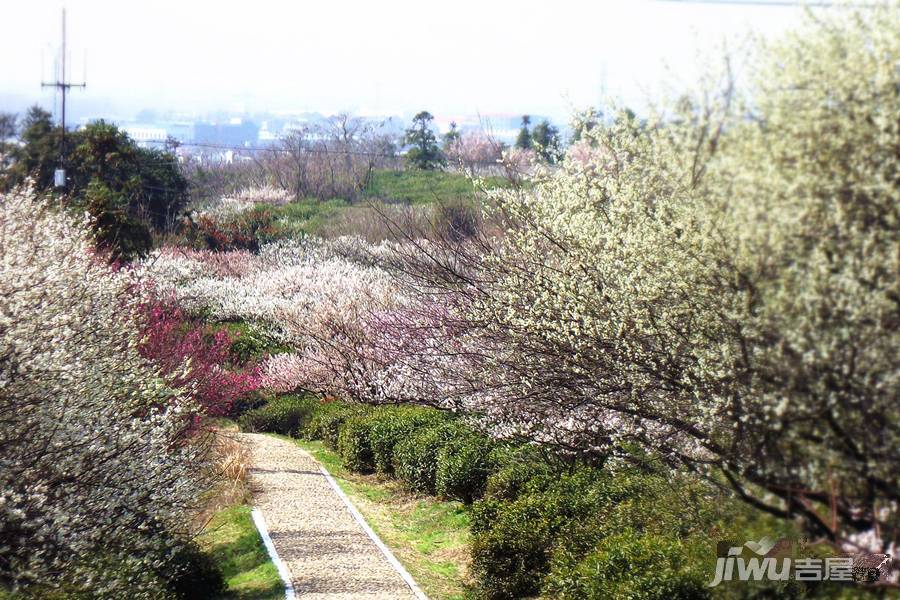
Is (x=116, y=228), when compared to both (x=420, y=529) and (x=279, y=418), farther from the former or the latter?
(x=420, y=529)

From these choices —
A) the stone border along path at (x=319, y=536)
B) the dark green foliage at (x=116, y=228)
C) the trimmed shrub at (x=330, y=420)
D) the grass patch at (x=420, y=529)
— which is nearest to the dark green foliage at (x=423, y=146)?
the dark green foliage at (x=116, y=228)

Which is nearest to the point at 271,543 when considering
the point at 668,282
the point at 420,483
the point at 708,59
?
the point at 420,483

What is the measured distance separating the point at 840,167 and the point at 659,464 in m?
4.20

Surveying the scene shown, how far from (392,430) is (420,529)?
2.52 m

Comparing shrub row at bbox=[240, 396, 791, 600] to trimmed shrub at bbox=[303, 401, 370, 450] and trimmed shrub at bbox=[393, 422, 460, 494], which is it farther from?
trimmed shrub at bbox=[303, 401, 370, 450]

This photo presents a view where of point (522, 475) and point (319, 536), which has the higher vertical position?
point (522, 475)

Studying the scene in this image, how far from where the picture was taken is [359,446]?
13.9m

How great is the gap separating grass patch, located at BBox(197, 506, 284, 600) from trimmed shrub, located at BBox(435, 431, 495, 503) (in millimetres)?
2168

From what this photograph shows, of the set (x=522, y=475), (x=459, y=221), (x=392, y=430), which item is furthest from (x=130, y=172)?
(x=522, y=475)

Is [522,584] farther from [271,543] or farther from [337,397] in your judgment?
[337,397]

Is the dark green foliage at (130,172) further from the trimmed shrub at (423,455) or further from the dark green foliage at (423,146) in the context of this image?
the trimmed shrub at (423,455)

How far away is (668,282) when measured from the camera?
530cm

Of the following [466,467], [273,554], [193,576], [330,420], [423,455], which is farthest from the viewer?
[330,420]

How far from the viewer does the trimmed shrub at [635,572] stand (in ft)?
Answer: 18.4
